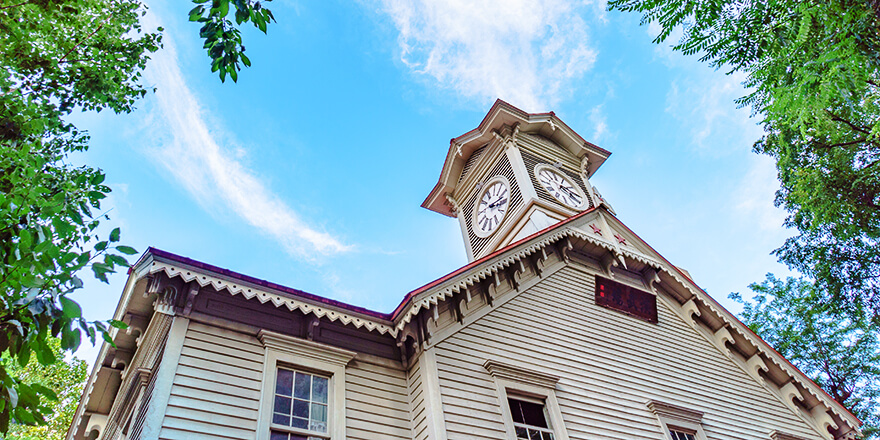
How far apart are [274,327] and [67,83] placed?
641cm

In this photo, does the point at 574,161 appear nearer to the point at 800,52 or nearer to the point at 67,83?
→ the point at 800,52

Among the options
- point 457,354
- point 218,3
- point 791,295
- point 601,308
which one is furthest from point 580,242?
point 791,295

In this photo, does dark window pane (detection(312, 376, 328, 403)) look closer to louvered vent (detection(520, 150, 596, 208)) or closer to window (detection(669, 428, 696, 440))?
window (detection(669, 428, 696, 440))

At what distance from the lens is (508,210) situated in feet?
53.7

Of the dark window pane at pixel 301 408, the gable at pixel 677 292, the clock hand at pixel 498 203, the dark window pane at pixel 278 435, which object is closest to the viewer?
the dark window pane at pixel 278 435

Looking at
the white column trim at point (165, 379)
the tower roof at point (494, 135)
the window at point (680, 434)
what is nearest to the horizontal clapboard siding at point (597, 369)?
the window at point (680, 434)

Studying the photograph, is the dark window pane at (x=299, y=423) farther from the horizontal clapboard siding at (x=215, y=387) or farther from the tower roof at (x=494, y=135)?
the tower roof at (x=494, y=135)

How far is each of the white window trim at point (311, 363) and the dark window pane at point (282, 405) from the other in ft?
0.38

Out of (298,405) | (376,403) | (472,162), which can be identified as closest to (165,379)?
(298,405)

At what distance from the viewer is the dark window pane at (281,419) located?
7.51m

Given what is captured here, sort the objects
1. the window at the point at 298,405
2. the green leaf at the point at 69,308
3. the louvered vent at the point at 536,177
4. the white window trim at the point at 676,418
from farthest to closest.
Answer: the louvered vent at the point at 536,177
the white window trim at the point at 676,418
the window at the point at 298,405
the green leaf at the point at 69,308

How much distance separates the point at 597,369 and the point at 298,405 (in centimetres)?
609

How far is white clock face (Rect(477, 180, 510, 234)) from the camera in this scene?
16.8m

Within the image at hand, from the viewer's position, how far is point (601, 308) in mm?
12406
